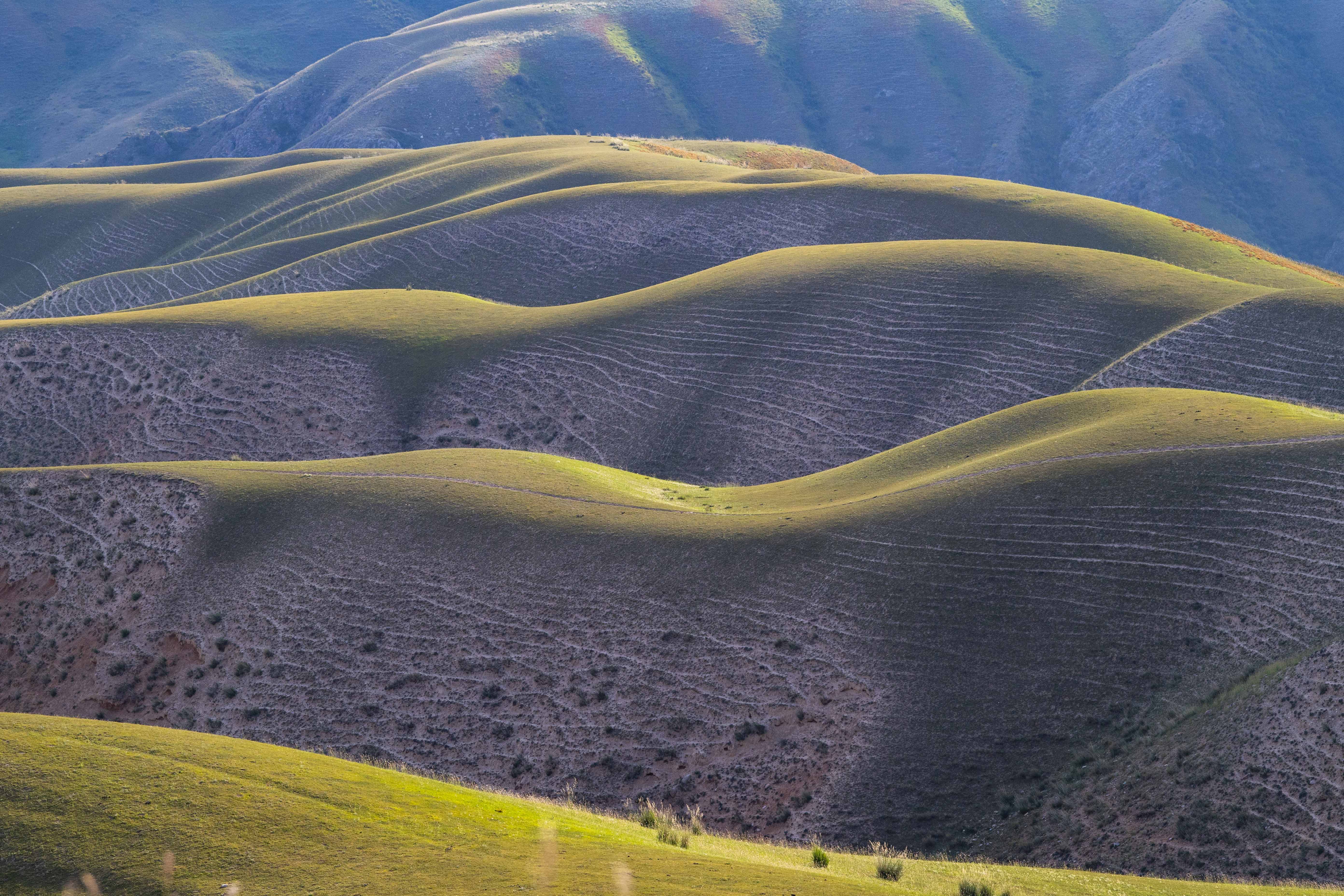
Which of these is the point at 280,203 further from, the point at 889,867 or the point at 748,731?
the point at 889,867

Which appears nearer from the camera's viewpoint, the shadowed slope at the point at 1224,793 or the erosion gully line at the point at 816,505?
the shadowed slope at the point at 1224,793

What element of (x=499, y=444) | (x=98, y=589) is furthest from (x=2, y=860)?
(x=499, y=444)

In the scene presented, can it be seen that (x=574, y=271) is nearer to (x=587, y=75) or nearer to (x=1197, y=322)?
(x=1197, y=322)

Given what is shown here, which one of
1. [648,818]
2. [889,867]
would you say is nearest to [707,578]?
[648,818]

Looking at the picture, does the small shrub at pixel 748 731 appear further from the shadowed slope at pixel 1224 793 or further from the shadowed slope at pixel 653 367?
the shadowed slope at pixel 653 367

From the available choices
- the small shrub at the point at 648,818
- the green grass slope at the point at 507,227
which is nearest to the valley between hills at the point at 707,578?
the small shrub at the point at 648,818

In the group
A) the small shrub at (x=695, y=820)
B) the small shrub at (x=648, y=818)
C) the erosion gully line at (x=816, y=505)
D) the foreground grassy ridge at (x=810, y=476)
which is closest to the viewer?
the small shrub at (x=695, y=820)

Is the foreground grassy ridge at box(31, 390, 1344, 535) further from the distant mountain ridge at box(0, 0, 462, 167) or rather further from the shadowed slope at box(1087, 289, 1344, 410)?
the distant mountain ridge at box(0, 0, 462, 167)

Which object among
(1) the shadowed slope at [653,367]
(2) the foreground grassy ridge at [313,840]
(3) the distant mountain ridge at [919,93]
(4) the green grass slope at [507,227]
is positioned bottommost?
(2) the foreground grassy ridge at [313,840]
